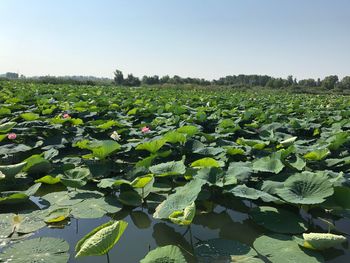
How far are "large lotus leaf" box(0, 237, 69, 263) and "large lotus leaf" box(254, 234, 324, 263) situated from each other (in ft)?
3.38

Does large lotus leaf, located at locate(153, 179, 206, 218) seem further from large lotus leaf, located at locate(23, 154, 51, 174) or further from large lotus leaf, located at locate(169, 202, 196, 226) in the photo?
large lotus leaf, located at locate(23, 154, 51, 174)

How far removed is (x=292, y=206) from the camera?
2426 millimetres

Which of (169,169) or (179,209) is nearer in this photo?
(179,209)

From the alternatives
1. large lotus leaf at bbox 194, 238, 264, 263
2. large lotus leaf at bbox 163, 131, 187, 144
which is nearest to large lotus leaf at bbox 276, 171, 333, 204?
large lotus leaf at bbox 194, 238, 264, 263

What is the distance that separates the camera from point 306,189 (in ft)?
7.25

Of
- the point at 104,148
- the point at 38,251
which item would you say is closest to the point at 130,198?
the point at 104,148

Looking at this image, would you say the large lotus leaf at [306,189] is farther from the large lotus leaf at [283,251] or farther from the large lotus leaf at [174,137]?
the large lotus leaf at [174,137]

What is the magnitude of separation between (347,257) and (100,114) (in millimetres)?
4856

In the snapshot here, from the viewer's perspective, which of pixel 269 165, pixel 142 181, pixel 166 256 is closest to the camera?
pixel 166 256

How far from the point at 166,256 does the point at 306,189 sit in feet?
3.69

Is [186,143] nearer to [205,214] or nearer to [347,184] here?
[205,214]

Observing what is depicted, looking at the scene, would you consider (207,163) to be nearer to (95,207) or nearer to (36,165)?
(95,207)

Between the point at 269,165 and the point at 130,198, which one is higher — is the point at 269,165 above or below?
above

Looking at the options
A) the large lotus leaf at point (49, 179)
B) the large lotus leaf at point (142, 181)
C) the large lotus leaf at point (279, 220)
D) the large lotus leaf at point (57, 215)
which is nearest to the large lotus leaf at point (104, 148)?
the large lotus leaf at point (49, 179)
